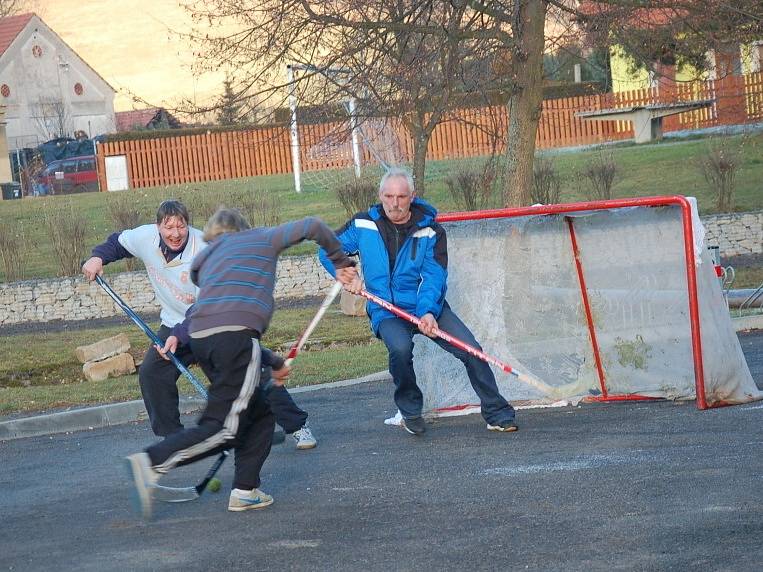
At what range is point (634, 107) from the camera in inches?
1409

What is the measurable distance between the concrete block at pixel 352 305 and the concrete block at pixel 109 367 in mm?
3765

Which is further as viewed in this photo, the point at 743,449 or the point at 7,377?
the point at 7,377

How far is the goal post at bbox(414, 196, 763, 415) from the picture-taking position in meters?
9.12

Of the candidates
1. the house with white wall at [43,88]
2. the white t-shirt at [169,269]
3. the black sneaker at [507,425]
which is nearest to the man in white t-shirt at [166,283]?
the white t-shirt at [169,269]

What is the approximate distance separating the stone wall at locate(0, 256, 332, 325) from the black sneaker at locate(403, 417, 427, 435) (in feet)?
35.7

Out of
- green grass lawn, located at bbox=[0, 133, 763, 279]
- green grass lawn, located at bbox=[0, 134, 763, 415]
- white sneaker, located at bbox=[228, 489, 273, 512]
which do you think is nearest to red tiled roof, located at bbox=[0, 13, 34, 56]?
green grass lawn, located at bbox=[0, 134, 763, 415]

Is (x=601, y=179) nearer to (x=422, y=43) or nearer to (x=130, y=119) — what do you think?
(x=422, y=43)

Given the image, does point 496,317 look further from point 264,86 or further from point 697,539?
point 264,86

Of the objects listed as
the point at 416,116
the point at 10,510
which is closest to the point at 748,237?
the point at 416,116

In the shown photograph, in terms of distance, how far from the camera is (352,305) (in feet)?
55.6

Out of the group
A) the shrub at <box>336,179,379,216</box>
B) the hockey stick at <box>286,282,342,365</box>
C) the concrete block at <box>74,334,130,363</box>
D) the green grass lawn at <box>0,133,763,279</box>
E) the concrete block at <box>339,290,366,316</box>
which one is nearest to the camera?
the hockey stick at <box>286,282,342,365</box>

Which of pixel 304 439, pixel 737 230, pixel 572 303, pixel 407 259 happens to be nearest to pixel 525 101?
pixel 737 230

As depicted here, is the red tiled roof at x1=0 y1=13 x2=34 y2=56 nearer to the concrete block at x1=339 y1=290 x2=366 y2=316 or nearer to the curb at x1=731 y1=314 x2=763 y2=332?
the concrete block at x1=339 y1=290 x2=366 y2=316

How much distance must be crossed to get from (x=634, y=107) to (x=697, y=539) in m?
31.4
